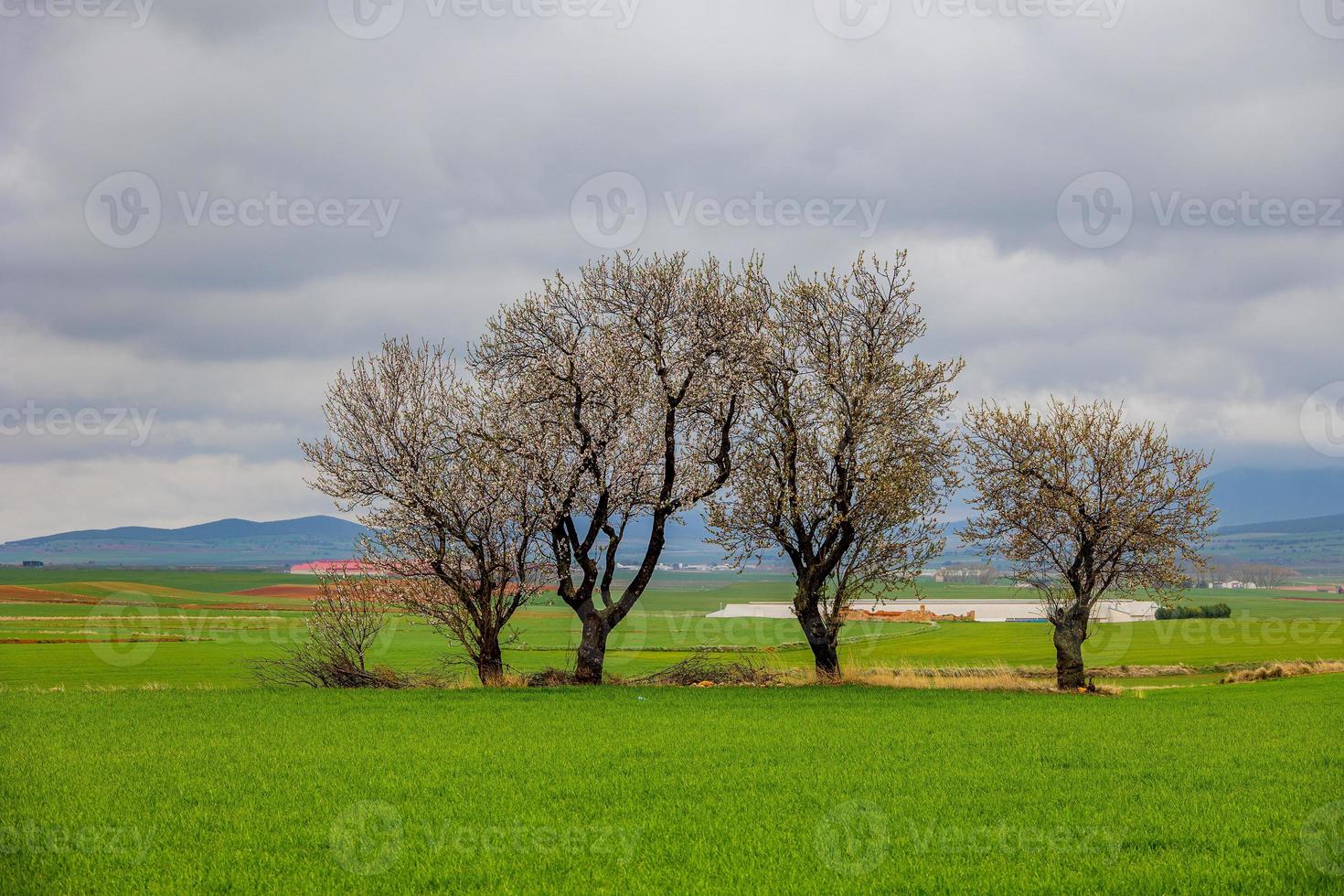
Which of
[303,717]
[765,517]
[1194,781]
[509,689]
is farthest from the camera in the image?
[765,517]

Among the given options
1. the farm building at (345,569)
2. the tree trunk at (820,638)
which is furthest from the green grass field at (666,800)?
the farm building at (345,569)

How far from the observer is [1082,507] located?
38.6 m

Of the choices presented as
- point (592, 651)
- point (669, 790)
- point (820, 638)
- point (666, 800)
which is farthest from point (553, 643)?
point (666, 800)

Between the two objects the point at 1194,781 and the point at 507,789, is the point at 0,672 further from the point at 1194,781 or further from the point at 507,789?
the point at 1194,781

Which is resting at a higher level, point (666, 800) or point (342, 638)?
point (342, 638)

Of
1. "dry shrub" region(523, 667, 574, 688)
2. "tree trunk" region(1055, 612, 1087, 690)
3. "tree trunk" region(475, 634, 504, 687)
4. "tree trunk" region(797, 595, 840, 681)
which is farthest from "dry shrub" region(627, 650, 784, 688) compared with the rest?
"tree trunk" region(1055, 612, 1087, 690)

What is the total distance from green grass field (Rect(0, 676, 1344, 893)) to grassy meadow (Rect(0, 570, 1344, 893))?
0.21ft

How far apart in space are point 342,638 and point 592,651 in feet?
31.1

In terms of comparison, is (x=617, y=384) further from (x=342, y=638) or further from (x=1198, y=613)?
(x=1198, y=613)

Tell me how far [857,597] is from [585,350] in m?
13.9

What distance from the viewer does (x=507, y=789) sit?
58.6 feet

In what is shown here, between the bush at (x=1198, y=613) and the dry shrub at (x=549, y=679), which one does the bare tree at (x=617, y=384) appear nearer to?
the dry shrub at (x=549, y=679)

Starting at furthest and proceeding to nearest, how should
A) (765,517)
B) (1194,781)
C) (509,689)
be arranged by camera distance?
(765,517), (509,689), (1194,781)

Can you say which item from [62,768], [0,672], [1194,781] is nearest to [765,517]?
[1194,781]
